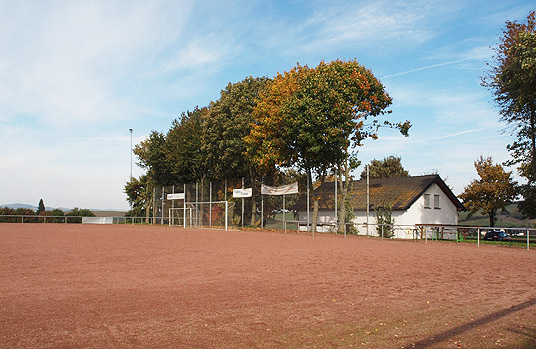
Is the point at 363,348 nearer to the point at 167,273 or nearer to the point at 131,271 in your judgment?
the point at 167,273

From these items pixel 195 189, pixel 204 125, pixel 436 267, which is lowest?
pixel 436 267

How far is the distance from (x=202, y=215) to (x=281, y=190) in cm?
984

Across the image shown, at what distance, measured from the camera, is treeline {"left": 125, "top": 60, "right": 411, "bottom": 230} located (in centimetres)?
2675

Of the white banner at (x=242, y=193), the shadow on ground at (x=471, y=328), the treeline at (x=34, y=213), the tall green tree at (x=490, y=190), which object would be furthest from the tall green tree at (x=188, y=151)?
the shadow on ground at (x=471, y=328)

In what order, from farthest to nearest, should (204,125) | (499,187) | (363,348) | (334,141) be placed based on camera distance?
1. (499,187)
2. (204,125)
3. (334,141)
4. (363,348)

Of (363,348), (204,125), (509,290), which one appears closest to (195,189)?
(204,125)

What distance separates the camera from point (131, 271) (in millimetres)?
10453

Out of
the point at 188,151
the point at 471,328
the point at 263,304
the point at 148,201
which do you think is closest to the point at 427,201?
the point at 188,151

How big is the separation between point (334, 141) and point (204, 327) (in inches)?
866

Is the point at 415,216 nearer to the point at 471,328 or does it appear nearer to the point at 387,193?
the point at 387,193

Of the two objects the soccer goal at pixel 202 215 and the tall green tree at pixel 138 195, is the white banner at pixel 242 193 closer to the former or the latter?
the soccer goal at pixel 202 215

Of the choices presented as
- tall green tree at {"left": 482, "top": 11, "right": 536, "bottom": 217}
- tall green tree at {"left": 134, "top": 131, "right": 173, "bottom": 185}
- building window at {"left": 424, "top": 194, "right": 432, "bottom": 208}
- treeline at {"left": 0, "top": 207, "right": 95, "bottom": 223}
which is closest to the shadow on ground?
tall green tree at {"left": 482, "top": 11, "right": 536, "bottom": 217}

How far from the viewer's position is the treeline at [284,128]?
2675cm

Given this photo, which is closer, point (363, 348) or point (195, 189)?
point (363, 348)
